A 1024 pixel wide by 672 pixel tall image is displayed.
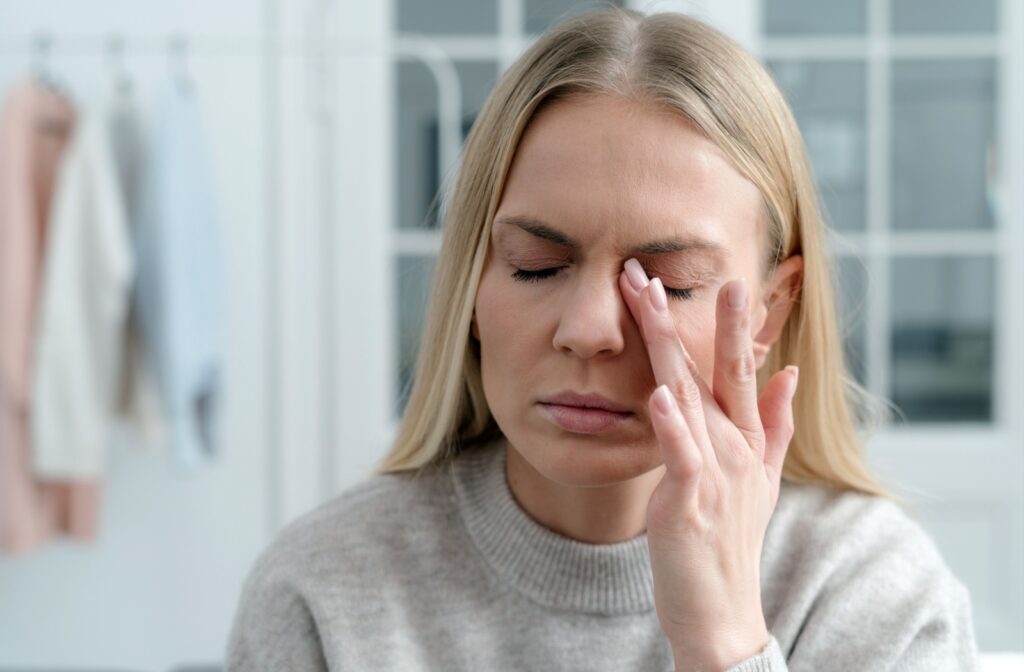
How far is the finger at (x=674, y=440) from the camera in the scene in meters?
0.90

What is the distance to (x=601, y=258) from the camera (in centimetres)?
94

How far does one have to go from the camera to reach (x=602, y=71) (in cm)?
99

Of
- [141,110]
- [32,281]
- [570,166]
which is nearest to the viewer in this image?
[570,166]

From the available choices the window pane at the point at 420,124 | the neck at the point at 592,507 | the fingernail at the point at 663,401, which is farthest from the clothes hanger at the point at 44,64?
the fingernail at the point at 663,401

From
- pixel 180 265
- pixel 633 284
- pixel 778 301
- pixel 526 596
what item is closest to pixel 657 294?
pixel 633 284

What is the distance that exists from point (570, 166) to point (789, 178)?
0.80ft

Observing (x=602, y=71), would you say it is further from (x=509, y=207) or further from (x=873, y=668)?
(x=873, y=668)

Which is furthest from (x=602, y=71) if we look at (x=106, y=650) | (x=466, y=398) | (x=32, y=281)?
(x=106, y=650)

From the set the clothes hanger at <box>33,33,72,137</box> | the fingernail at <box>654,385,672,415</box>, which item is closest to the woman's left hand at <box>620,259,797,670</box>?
the fingernail at <box>654,385,672,415</box>

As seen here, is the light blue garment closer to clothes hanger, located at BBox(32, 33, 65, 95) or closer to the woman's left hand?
clothes hanger, located at BBox(32, 33, 65, 95)

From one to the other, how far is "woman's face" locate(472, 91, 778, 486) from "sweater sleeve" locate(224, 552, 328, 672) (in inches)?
11.0

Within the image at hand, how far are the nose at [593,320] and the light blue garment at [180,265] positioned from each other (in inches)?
71.6

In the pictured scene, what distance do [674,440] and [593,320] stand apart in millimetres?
118

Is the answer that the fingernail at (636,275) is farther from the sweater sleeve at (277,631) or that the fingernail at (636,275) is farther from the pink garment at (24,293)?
the pink garment at (24,293)
